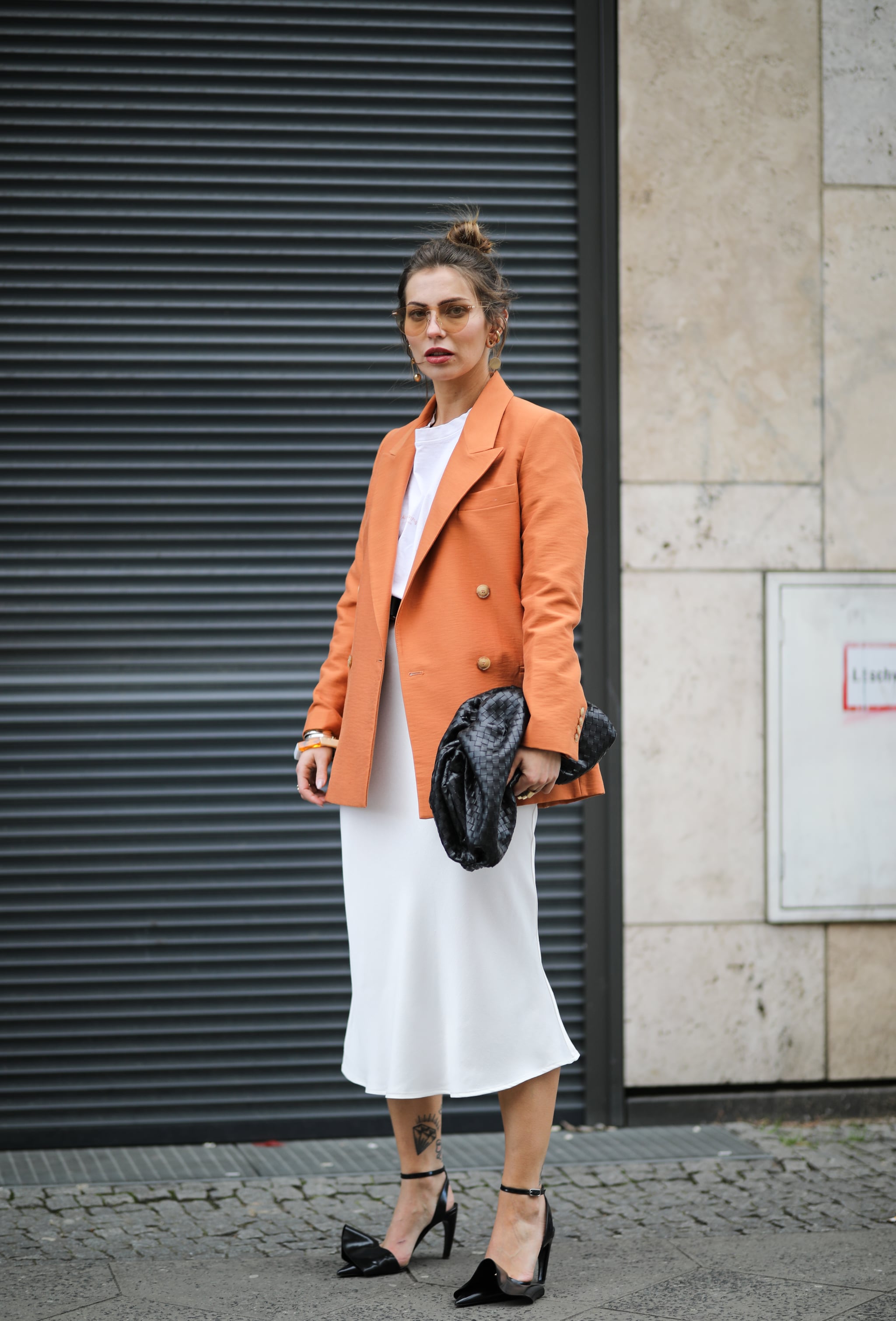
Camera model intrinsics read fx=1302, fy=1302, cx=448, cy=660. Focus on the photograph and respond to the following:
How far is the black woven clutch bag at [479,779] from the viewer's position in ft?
8.77

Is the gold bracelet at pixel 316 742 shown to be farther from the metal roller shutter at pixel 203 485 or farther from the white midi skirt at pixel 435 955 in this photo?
the metal roller shutter at pixel 203 485

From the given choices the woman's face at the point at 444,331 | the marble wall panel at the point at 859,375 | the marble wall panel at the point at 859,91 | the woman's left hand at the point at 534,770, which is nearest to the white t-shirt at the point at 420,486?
the woman's face at the point at 444,331

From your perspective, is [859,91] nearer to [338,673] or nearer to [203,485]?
[203,485]

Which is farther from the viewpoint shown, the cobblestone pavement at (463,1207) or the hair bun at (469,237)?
the cobblestone pavement at (463,1207)

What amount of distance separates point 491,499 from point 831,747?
2.10m

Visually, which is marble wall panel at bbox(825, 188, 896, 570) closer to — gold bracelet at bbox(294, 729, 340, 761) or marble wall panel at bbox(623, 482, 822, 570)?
marble wall panel at bbox(623, 482, 822, 570)

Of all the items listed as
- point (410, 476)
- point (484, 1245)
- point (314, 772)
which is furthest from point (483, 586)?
point (484, 1245)

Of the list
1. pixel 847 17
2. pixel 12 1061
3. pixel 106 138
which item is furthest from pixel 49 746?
pixel 847 17

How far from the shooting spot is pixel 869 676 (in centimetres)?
455

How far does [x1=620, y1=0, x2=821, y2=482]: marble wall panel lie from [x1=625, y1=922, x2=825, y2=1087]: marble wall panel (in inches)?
62.6

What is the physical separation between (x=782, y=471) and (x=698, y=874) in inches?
55.9

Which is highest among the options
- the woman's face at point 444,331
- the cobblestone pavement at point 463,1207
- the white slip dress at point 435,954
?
the woman's face at point 444,331

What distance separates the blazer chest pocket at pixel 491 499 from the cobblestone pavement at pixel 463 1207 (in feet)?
6.15

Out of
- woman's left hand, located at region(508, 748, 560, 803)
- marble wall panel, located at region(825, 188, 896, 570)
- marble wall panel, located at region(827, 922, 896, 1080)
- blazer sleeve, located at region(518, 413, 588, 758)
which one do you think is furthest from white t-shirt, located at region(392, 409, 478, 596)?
marble wall panel, located at region(827, 922, 896, 1080)
